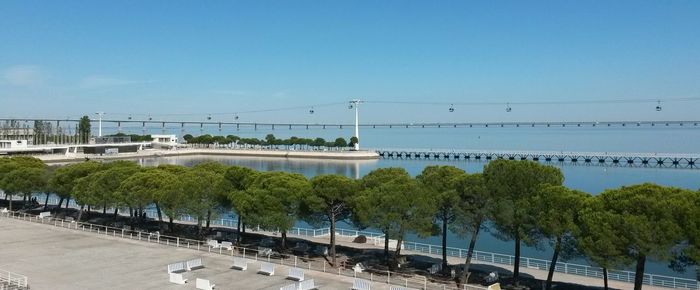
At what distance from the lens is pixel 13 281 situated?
1842 cm

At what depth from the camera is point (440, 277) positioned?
22.3 meters

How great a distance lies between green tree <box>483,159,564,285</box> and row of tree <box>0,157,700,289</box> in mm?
38

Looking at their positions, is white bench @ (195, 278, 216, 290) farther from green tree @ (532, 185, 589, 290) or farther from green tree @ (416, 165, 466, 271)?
green tree @ (532, 185, 589, 290)

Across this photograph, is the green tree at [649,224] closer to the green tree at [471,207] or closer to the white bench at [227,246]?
the green tree at [471,207]

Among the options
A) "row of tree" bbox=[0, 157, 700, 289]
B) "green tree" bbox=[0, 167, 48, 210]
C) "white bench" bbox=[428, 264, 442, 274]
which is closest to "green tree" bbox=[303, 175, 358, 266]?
"row of tree" bbox=[0, 157, 700, 289]

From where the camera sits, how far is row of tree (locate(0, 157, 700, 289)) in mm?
17172

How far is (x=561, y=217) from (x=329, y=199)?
9789mm

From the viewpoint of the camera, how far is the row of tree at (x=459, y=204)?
17.2 m

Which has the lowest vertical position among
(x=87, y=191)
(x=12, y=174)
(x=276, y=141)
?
(x=87, y=191)

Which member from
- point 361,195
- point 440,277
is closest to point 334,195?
point 361,195

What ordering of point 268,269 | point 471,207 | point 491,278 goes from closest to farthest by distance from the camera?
point 268,269, point 491,278, point 471,207

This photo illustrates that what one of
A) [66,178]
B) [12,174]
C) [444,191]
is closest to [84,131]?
[12,174]

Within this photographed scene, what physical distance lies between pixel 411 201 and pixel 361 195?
8.48ft

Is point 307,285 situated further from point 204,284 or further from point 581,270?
point 581,270
